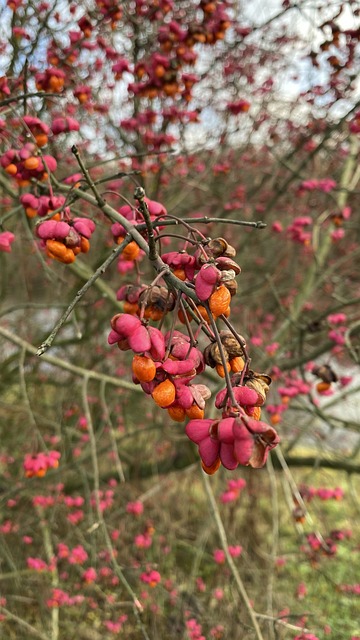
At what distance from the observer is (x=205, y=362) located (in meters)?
1.15

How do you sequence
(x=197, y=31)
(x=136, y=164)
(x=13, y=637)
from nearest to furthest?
(x=197, y=31), (x=13, y=637), (x=136, y=164)

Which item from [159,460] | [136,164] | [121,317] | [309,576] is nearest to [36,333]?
[159,460]

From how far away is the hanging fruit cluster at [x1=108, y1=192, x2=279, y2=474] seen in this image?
95 cm

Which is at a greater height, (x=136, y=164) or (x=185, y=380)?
(x=136, y=164)

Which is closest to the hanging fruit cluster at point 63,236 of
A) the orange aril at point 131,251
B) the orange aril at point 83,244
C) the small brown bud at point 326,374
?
the orange aril at point 83,244

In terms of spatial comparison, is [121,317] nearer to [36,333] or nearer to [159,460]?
[159,460]

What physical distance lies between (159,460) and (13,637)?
193 cm

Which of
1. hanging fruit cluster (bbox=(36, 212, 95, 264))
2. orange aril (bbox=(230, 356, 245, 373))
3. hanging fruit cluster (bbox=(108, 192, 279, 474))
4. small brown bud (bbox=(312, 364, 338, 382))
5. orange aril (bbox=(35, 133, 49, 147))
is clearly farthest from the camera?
small brown bud (bbox=(312, 364, 338, 382))

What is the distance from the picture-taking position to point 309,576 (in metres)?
5.42

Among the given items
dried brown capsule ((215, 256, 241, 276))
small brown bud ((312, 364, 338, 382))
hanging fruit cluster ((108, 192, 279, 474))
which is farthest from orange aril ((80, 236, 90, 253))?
small brown bud ((312, 364, 338, 382))

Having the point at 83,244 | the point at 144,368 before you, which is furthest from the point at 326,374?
the point at 144,368

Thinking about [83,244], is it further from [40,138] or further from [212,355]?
[40,138]

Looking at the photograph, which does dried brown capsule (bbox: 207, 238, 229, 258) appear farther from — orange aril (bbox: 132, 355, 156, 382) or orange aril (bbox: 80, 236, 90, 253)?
orange aril (bbox: 80, 236, 90, 253)

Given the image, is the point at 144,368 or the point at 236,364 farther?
the point at 236,364
